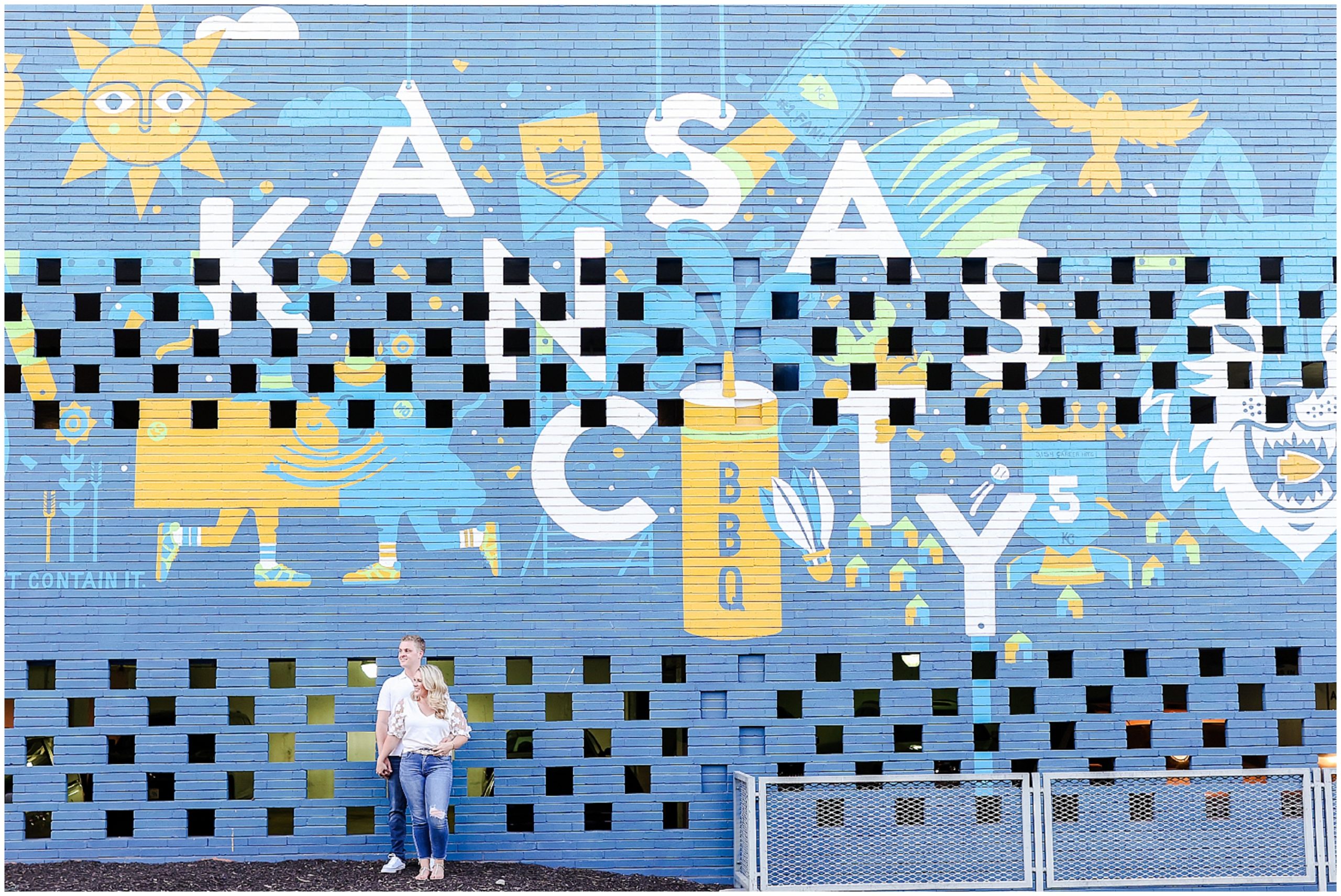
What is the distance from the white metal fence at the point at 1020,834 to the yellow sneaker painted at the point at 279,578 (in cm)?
359

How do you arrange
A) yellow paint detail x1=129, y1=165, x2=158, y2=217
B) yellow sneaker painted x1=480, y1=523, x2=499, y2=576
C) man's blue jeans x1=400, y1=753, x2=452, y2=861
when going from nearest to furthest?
1. man's blue jeans x1=400, y1=753, x2=452, y2=861
2. yellow sneaker painted x1=480, y1=523, x2=499, y2=576
3. yellow paint detail x1=129, y1=165, x2=158, y2=217

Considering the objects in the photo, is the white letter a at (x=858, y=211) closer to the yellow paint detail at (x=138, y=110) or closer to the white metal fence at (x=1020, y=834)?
the white metal fence at (x=1020, y=834)

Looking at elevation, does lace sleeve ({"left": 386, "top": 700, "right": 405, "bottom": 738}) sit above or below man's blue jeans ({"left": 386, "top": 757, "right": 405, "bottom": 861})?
above

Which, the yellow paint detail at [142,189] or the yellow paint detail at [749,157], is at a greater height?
the yellow paint detail at [749,157]

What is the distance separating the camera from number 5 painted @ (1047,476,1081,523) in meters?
9.77

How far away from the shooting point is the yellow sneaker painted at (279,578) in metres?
9.45

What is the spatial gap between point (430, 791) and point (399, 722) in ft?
1.72

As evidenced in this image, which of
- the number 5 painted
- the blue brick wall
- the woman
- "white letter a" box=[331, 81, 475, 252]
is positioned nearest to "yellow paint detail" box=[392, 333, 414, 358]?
the blue brick wall

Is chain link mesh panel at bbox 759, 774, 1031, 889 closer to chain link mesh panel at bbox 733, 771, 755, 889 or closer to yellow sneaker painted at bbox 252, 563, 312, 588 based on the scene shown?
chain link mesh panel at bbox 733, 771, 755, 889

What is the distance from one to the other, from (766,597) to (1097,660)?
2.62 metres

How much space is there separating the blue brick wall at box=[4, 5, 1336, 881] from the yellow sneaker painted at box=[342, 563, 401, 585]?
0.17 ft

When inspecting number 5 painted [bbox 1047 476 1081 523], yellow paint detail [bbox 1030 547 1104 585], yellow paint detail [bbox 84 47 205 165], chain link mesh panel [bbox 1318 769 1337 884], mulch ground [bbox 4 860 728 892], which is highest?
yellow paint detail [bbox 84 47 205 165]

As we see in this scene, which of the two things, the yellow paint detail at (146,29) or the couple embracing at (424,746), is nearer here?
the couple embracing at (424,746)

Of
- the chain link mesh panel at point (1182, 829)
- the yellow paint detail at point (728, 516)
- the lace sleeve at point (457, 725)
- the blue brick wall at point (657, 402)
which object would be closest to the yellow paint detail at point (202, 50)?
the blue brick wall at point (657, 402)
